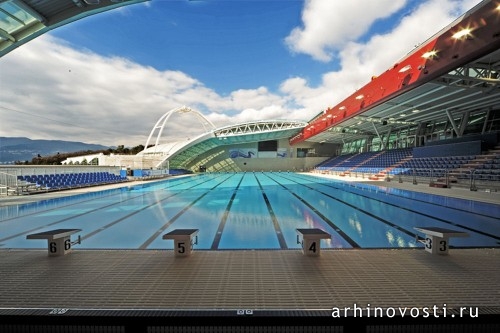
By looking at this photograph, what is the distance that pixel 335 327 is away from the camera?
50.6 inches

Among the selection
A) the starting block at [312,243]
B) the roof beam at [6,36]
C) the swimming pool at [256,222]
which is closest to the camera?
the starting block at [312,243]

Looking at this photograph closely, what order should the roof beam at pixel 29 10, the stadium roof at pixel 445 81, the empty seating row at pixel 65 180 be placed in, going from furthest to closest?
the empty seating row at pixel 65 180, the stadium roof at pixel 445 81, the roof beam at pixel 29 10

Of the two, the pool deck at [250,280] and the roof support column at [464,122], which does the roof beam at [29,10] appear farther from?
the roof support column at [464,122]

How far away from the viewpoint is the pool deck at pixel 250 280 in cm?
197

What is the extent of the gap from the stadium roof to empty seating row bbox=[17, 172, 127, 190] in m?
17.1

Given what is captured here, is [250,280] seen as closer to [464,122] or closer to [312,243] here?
[312,243]

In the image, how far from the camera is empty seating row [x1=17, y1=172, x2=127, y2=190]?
1140 cm

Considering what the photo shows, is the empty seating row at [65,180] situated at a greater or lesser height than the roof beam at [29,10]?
lesser

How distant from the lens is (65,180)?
1277 cm

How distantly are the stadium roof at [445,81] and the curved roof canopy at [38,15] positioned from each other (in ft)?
26.0

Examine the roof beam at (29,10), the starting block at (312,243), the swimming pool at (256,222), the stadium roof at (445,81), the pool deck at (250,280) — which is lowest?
the swimming pool at (256,222)

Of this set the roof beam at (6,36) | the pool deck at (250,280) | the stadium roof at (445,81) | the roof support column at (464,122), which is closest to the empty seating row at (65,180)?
the roof beam at (6,36)

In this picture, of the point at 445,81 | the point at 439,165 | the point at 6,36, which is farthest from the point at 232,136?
the point at 6,36

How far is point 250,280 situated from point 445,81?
11.1 m
